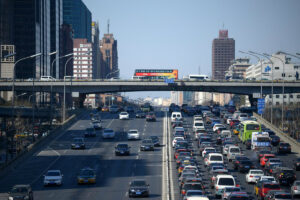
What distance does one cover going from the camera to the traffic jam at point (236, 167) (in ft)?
117

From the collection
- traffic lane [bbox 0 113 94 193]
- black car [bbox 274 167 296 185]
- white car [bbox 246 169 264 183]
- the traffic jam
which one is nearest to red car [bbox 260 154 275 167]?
the traffic jam

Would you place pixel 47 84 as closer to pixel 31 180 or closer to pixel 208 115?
pixel 208 115

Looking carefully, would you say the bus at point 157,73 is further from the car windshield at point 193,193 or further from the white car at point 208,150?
the car windshield at point 193,193

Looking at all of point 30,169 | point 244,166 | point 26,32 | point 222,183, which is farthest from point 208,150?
point 26,32

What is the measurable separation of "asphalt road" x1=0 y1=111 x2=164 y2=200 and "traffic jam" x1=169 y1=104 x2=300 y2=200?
8.81 feet

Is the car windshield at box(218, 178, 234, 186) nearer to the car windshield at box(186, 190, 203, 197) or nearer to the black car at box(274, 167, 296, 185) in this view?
the car windshield at box(186, 190, 203, 197)

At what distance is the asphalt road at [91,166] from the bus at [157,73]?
44.3 m

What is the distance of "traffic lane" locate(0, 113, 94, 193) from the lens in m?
46.2

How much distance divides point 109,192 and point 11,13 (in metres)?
149

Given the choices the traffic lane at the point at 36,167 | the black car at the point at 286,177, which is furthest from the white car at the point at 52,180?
the black car at the point at 286,177

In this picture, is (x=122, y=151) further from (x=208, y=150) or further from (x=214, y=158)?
(x=214, y=158)

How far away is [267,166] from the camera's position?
48281mm

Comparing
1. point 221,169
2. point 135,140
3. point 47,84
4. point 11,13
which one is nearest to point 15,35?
point 11,13

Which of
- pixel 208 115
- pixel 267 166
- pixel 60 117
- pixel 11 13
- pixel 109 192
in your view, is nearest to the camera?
pixel 109 192
